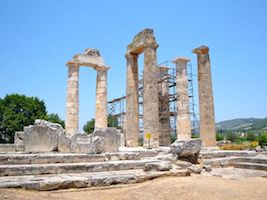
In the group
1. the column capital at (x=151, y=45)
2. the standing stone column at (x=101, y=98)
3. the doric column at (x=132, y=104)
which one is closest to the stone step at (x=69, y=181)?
the doric column at (x=132, y=104)

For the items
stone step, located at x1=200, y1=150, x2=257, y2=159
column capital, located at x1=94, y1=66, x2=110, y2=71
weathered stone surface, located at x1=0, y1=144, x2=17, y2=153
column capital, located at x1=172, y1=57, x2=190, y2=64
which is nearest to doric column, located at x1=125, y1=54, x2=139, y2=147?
column capital, located at x1=94, y1=66, x2=110, y2=71

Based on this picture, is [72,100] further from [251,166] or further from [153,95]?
[251,166]

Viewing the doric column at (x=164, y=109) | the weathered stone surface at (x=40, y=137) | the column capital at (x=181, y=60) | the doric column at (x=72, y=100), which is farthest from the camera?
the doric column at (x=164, y=109)

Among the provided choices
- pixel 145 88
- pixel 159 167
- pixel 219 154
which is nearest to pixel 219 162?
pixel 219 154

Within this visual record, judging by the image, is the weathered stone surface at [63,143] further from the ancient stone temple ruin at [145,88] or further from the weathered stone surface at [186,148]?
the ancient stone temple ruin at [145,88]

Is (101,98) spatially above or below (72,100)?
above

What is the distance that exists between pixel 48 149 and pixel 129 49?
12374mm

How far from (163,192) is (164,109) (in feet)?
62.5

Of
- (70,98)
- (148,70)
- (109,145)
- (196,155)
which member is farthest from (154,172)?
(70,98)

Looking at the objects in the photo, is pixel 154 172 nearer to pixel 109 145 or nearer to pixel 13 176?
pixel 13 176

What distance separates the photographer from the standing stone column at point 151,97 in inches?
707

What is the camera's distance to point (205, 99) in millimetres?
19484

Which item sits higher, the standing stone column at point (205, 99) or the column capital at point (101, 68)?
the column capital at point (101, 68)

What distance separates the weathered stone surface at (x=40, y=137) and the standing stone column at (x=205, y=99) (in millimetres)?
11648
